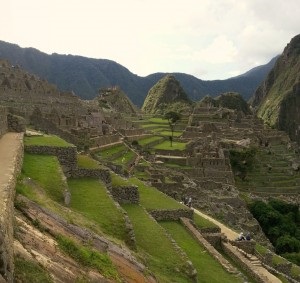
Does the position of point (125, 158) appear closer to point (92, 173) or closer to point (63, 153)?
point (92, 173)

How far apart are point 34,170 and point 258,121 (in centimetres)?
7129

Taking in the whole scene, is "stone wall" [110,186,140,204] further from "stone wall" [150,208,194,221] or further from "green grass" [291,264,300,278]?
"green grass" [291,264,300,278]

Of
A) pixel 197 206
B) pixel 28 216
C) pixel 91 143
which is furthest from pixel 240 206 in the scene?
pixel 28 216

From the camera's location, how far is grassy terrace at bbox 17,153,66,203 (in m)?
12.7

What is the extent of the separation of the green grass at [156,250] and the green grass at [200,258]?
1.14 m

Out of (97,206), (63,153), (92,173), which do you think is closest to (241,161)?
(92,173)

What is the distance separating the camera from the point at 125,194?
17.5 m

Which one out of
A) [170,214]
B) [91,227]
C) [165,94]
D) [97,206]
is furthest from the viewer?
[165,94]

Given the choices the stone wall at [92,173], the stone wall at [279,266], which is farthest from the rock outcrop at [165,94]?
the stone wall at [92,173]

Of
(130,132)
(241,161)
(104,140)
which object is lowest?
(241,161)

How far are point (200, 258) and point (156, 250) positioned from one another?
2.86 m

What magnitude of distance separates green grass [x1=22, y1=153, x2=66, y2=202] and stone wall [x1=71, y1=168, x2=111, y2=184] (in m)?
0.99

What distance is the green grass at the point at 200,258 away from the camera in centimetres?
1445

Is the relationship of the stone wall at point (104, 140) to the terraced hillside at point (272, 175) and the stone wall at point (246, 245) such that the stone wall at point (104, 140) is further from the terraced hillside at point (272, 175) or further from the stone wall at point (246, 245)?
the stone wall at point (246, 245)
